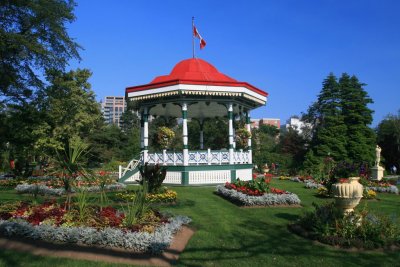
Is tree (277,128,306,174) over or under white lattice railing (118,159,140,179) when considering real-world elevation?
over

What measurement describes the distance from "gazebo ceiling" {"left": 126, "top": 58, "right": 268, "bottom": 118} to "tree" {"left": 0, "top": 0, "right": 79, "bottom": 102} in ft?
14.0

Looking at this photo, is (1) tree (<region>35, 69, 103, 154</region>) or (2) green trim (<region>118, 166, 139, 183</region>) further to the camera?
(1) tree (<region>35, 69, 103, 154</region>)

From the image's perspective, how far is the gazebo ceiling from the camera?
17.5 metres

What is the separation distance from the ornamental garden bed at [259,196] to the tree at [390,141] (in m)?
38.1

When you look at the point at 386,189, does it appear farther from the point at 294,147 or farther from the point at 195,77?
the point at 294,147

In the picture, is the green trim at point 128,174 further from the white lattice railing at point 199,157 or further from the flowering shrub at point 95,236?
the flowering shrub at point 95,236

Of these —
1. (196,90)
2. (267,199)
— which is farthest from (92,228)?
(196,90)

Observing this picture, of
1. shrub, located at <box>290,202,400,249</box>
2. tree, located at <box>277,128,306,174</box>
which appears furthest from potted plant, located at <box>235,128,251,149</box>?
tree, located at <box>277,128,306,174</box>

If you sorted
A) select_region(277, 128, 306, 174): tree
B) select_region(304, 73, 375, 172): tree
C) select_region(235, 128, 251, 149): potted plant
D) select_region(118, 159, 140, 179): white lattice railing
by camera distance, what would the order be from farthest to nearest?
select_region(277, 128, 306, 174): tree < select_region(304, 73, 375, 172): tree < select_region(118, 159, 140, 179): white lattice railing < select_region(235, 128, 251, 149): potted plant

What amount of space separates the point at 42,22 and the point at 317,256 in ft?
48.2

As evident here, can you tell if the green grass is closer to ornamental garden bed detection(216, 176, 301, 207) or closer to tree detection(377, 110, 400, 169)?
ornamental garden bed detection(216, 176, 301, 207)

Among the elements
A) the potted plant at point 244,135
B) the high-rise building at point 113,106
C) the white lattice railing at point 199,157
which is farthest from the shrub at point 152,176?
the high-rise building at point 113,106

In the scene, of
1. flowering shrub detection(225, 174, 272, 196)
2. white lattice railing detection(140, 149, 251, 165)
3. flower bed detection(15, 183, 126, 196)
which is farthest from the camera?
white lattice railing detection(140, 149, 251, 165)

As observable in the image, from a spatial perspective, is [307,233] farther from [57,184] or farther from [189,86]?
[57,184]
